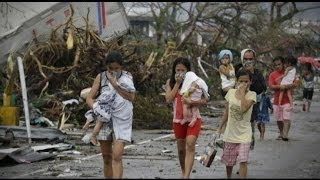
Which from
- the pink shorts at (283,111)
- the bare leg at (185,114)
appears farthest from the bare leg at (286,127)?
the bare leg at (185,114)

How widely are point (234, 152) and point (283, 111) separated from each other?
17.4 feet

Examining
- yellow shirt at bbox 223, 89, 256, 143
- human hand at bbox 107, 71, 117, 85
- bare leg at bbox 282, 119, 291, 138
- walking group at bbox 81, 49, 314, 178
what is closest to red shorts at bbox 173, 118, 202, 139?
walking group at bbox 81, 49, 314, 178

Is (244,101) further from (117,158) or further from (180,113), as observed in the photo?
(117,158)

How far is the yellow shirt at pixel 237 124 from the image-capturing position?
7734mm

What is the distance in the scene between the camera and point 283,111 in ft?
42.1

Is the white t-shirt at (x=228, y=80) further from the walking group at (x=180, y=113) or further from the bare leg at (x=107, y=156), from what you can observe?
the bare leg at (x=107, y=156)

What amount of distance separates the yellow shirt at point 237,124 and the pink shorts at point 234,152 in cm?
6

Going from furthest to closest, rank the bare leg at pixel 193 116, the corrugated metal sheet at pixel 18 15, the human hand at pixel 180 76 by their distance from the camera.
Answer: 1. the corrugated metal sheet at pixel 18 15
2. the human hand at pixel 180 76
3. the bare leg at pixel 193 116

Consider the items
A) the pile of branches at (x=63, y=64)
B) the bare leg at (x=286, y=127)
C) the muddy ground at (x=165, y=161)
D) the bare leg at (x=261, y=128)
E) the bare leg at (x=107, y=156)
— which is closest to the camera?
the bare leg at (x=107, y=156)

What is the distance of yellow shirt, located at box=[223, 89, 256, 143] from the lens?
305 inches

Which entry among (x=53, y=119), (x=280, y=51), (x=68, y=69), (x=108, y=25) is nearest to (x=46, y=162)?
(x=53, y=119)

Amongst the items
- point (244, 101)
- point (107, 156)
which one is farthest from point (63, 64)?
point (244, 101)

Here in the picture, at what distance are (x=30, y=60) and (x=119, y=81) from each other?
8602mm

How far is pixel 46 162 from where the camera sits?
9.80 meters
